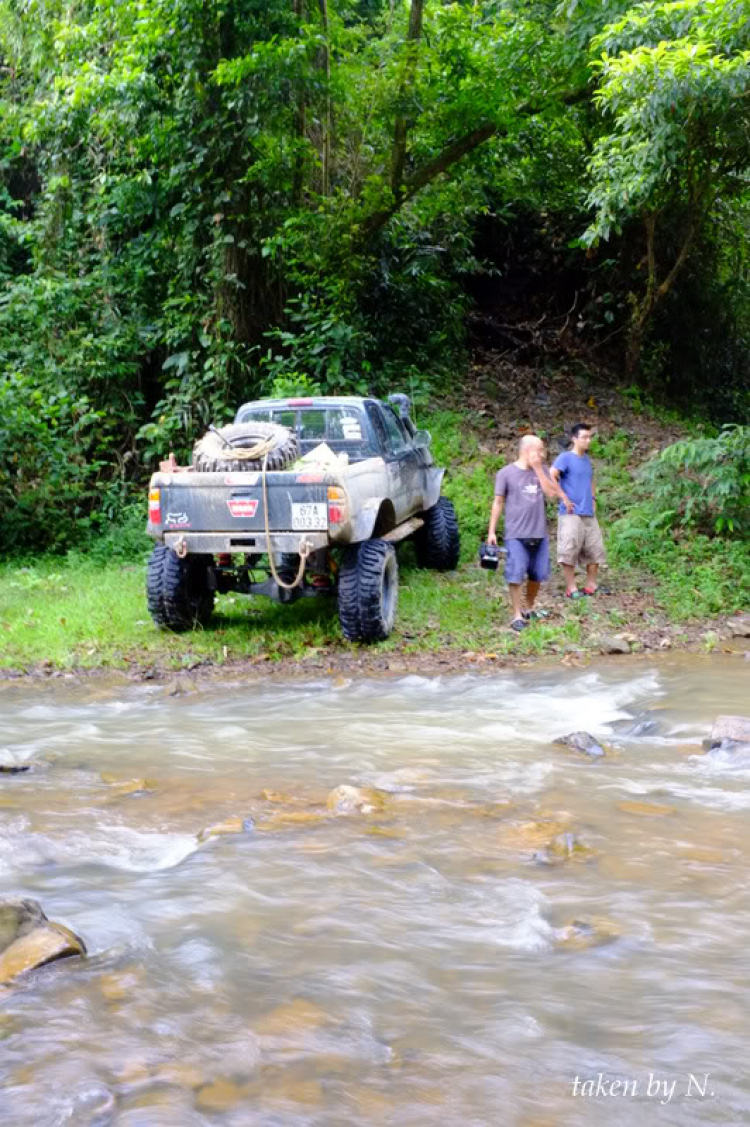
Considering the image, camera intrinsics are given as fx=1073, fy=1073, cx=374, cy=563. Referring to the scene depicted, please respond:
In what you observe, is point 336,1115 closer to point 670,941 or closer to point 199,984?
point 199,984

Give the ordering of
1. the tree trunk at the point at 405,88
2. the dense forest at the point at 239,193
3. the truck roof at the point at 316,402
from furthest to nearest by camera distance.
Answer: the tree trunk at the point at 405,88
the dense forest at the point at 239,193
the truck roof at the point at 316,402

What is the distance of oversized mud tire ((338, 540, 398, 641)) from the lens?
852 centimetres

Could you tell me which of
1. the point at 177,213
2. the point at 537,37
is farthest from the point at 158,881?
the point at 537,37

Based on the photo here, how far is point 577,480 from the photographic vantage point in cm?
987

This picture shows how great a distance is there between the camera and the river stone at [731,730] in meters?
5.46

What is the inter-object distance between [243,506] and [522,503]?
8.03 feet

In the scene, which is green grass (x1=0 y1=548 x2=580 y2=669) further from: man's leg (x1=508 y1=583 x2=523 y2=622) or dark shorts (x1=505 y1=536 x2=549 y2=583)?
dark shorts (x1=505 y1=536 x2=549 y2=583)

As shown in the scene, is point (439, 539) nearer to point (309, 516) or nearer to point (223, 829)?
point (309, 516)

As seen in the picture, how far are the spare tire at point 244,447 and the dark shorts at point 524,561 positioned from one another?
2029 millimetres

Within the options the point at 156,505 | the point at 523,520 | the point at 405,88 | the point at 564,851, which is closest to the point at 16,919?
the point at 564,851

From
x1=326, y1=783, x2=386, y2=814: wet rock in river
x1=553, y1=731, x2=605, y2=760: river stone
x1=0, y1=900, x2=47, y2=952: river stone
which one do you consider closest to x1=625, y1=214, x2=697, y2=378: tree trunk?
x1=553, y1=731, x2=605, y2=760: river stone

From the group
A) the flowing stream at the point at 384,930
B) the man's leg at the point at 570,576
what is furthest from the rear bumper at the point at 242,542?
the man's leg at the point at 570,576

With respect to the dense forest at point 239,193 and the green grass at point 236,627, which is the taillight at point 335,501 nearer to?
the green grass at point 236,627

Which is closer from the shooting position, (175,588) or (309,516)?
(309,516)
